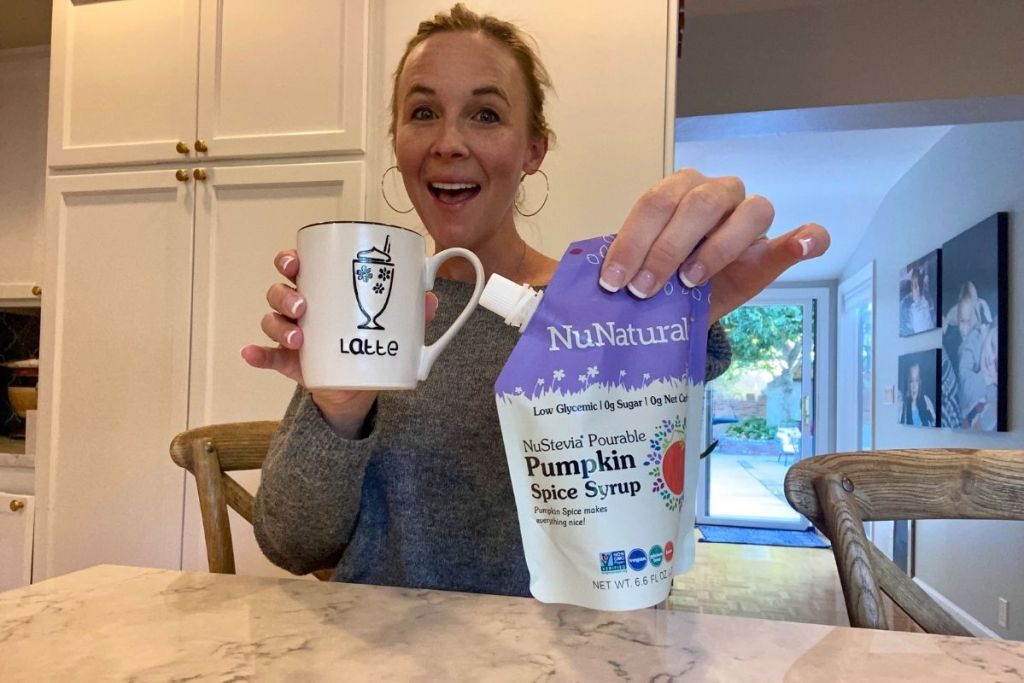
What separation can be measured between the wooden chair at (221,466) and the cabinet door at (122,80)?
0.93 m

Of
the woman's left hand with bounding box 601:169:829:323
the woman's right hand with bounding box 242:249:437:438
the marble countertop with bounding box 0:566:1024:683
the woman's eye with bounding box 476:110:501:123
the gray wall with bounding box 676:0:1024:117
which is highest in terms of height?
the gray wall with bounding box 676:0:1024:117

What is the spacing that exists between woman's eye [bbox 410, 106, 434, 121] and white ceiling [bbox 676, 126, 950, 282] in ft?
6.73

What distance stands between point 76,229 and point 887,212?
13.1 feet

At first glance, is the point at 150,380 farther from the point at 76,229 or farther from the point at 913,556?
the point at 913,556

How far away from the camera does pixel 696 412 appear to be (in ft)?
1.27

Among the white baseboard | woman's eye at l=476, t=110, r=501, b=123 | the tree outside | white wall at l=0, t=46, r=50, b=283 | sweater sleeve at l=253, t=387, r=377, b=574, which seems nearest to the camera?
sweater sleeve at l=253, t=387, r=377, b=574

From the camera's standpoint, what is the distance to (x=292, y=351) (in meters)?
0.47

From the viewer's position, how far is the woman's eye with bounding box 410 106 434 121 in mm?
812

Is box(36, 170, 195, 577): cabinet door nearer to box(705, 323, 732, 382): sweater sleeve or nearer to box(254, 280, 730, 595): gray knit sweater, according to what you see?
box(254, 280, 730, 595): gray knit sweater

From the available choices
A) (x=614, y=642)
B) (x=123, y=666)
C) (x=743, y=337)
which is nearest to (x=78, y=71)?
(x=123, y=666)

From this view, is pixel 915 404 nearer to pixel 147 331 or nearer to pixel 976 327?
pixel 976 327

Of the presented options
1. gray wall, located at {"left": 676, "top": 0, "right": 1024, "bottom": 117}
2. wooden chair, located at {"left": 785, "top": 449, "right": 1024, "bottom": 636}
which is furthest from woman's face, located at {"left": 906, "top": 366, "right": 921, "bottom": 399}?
wooden chair, located at {"left": 785, "top": 449, "right": 1024, "bottom": 636}

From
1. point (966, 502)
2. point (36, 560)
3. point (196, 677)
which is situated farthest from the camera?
point (36, 560)

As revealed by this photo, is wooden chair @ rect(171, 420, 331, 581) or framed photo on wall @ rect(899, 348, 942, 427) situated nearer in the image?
wooden chair @ rect(171, 420, 331, 581)
